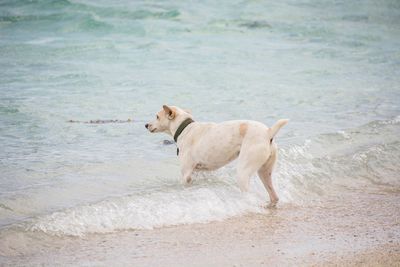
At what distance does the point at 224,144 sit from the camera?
802 cm

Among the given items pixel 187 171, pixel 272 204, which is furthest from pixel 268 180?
pixel 187 171

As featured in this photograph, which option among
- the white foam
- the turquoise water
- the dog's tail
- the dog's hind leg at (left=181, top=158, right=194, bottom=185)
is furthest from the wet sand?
the dog's hind leg at (left=181, top=158, right=194, bottom=185)

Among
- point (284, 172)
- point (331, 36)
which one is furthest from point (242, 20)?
point (284, 172)

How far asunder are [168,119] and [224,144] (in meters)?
1.22

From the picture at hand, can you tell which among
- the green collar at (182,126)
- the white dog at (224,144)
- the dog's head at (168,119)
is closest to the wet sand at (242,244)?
the white dog at (224,144)

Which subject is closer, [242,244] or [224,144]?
[242,244]

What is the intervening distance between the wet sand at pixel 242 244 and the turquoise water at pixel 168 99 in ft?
1.14

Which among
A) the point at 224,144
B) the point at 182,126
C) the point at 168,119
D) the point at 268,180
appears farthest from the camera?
the point at 168,119

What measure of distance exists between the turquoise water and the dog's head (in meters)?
0.60

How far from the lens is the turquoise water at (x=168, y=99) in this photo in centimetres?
790

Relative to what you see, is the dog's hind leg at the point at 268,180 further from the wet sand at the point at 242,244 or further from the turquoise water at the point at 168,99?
the wet sand at the point at 242,244

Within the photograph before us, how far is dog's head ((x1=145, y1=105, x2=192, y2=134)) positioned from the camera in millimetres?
8875

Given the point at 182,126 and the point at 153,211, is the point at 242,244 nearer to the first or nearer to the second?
the point at 153,211

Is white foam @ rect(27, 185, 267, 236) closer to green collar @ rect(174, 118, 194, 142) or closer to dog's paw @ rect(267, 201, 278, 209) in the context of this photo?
dog's paw @ rect(267, 201, 278, 209)
